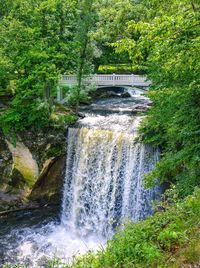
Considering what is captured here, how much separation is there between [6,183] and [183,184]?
7.00 metres

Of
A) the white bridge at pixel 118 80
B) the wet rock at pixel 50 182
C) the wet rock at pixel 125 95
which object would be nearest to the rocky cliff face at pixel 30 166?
the wet rock at pixel 50 182

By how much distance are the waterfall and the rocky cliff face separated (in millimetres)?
477

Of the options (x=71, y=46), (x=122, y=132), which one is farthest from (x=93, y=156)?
(x=71, y=46)

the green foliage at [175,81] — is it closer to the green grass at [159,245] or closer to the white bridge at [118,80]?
the green grass at [159,245]

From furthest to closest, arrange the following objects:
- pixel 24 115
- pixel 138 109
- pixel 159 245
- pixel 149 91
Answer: pixel 138 109
pixel 24 115
pixel 149 91
pixel 159 245

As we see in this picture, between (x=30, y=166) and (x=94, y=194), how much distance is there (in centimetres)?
250

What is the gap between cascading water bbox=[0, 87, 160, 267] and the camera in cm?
943

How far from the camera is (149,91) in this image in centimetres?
890

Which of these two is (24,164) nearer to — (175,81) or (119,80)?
(175,81)

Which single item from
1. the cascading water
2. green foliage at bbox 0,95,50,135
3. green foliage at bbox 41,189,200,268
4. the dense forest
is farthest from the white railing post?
green foliage at bbox 41,189,200,268

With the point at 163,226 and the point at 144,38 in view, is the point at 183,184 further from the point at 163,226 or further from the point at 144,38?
the point at 144,38

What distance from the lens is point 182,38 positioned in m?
5.32

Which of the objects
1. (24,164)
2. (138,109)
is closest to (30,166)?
(24,164)

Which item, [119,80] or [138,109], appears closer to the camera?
[138,109]
